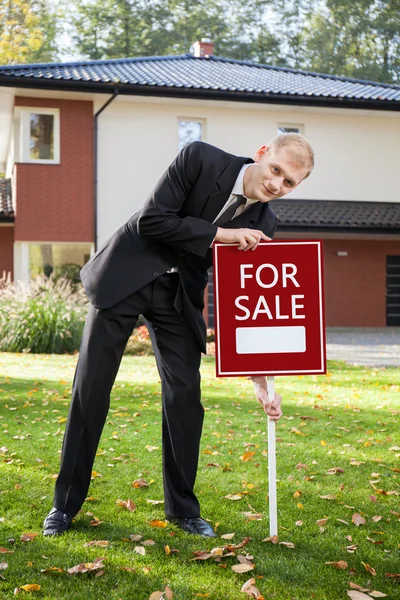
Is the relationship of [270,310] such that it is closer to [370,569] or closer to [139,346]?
[370,569]

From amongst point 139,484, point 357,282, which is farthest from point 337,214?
point 139,484

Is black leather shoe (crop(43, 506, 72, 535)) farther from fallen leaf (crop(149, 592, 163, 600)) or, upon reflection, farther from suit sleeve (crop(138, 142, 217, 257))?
suit sleeve (crop(138, 142, 217, 257))

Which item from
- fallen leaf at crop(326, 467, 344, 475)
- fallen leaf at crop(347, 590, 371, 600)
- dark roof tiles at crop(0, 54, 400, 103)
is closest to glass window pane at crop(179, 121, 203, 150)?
dark roof tiles at crop(0, 54, 400, 103)

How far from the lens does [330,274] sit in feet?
75.7

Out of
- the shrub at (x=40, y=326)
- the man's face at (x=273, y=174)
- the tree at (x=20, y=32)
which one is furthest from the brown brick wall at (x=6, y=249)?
the man's face at (x=273, y=174)

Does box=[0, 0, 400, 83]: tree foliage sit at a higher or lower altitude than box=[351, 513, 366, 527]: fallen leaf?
higher

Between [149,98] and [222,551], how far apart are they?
719 inches

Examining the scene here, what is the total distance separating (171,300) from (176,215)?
1.52 ft

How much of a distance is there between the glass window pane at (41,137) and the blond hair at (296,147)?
57.9 ft

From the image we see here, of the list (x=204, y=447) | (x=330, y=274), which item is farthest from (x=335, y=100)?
(x=204, y=447)

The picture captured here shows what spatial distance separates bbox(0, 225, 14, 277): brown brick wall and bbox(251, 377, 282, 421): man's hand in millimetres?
18051

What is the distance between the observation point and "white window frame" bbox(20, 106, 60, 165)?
2005cm

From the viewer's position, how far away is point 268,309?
12.5 ft

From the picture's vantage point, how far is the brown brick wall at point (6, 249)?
69.5 feet
